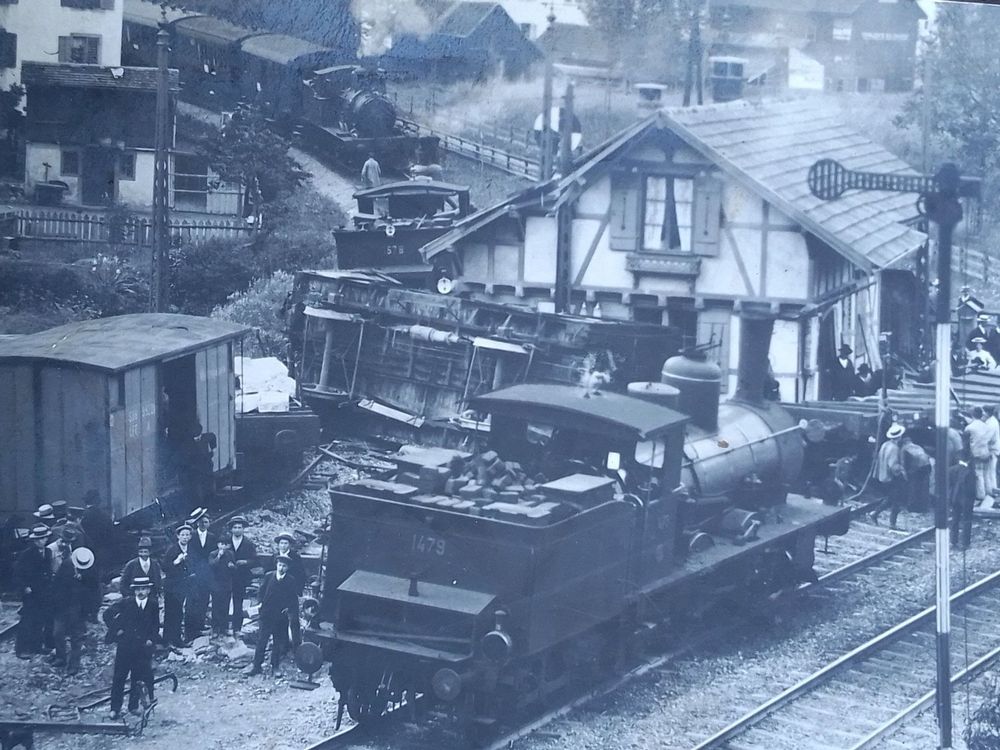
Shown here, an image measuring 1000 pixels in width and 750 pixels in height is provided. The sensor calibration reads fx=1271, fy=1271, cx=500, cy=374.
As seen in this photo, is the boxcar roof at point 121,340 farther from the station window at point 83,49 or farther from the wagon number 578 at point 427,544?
the wagon number 578 at point 427,544

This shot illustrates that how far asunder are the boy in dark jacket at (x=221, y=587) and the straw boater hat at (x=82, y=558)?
0.49 metres

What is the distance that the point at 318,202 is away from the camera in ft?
19.0

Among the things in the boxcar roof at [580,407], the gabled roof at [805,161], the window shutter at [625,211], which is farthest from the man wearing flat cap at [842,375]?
the window shutter at [625,211]

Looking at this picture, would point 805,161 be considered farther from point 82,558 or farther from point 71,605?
point 71,605

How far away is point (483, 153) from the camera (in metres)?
5.92

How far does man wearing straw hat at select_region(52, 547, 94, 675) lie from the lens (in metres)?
5.28

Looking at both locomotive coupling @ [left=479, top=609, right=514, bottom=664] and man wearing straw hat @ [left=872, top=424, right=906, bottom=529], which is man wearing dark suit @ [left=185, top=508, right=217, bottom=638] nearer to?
locomotive coupling @ [left=479, top=609, right=514, bottom=664]

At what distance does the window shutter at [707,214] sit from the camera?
582cm

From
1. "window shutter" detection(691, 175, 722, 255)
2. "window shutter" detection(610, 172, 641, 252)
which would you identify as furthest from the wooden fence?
"window shutter" detection(691, 175, 722, 255)

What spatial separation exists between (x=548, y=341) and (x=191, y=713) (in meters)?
2.21

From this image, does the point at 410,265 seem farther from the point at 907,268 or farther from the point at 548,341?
the point at 907,268

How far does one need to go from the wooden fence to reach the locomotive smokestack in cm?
235

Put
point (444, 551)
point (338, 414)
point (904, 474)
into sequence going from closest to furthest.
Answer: point (444, 551) → point (338, 414) → point (904, 474)

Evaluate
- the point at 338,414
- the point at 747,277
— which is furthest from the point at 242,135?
the point at 747,277
